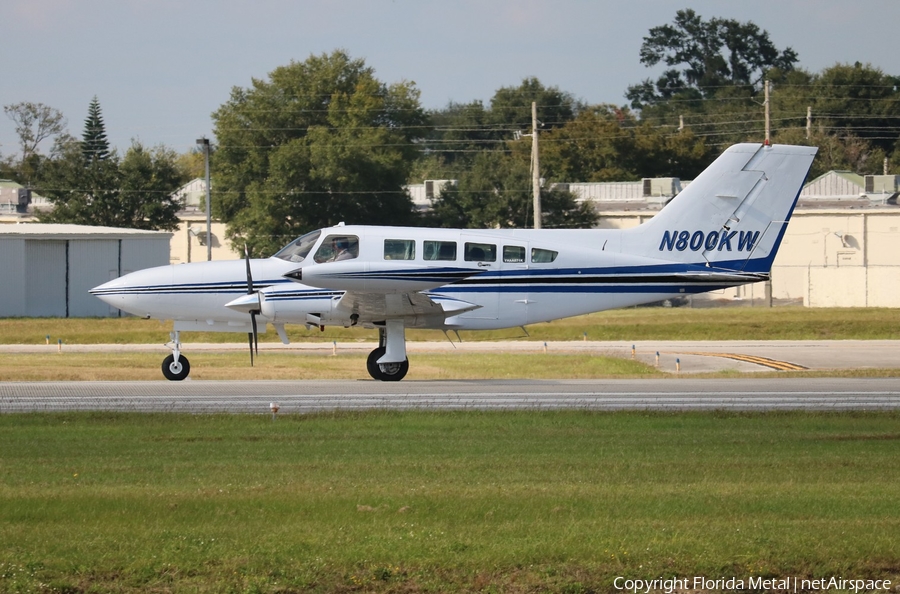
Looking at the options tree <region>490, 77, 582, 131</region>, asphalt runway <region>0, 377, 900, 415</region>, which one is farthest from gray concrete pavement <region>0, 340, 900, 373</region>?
tree <region>490, 77, 582, 131</region>

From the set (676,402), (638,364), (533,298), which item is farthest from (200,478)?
(638,364)

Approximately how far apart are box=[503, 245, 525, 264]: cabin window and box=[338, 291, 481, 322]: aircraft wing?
1.11 m


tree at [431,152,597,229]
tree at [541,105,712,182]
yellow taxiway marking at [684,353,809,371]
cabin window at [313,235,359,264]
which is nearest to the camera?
cabin window at [313,235,359,264]

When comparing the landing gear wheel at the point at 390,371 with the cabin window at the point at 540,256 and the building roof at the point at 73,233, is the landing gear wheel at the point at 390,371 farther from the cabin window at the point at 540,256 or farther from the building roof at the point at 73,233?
the building roof at the point at 73,233

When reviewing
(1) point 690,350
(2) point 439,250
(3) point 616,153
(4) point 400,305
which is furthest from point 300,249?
(3) point 616,153

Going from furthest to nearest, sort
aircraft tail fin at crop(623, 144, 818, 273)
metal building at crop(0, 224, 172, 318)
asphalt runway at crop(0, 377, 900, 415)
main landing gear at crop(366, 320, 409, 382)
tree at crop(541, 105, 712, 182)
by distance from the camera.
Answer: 1. tree at crop(541, 105, 712, 182)
2. metal building at crop(0, 224, 172, 318)
3. aircraft tail fin at crop(623, 144, 818, 273)
4. main landing gear at crop(366, 320, 409, 382)
5. asphalt runway at crop(0, 377, 900, 415)

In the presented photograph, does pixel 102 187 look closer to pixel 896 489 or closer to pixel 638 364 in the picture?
pixel 638 364

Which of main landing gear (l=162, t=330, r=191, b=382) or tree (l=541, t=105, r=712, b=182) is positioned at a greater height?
tree (l=541, t=105, r=712, b=182)

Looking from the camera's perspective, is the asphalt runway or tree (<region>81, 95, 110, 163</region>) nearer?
the asphalt runway

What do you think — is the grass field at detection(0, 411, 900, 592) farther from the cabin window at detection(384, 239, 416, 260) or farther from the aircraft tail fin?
the aircraft tail fin

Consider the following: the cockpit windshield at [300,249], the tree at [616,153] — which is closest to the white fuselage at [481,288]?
the cockpit windshield at [300,249]

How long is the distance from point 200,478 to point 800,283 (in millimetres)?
49454

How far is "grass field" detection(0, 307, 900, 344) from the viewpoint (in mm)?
38750

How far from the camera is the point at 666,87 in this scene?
426 feet
